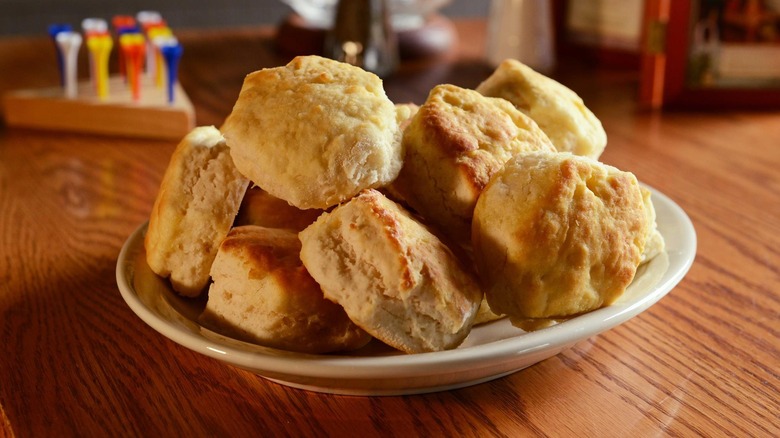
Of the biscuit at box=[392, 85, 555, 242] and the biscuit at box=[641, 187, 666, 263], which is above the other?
the biscuit at box=[392, 85, 555, 242]

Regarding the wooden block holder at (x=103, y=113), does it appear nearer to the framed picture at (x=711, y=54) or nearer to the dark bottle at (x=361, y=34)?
the dark bottle at (x=361, y=34)

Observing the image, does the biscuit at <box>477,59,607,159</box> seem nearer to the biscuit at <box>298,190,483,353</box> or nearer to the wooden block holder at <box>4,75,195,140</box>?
the biscuit at <box>298,190,483,353</box>

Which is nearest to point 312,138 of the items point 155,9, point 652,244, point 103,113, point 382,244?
point 382,244

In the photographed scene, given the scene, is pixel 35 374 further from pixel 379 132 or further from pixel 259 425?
pixel 379 132

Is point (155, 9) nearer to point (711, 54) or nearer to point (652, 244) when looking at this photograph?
point (711, 54)

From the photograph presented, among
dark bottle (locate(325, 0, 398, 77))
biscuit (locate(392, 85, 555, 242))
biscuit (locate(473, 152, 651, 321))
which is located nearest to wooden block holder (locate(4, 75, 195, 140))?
dark bottle (locate(325, 0, 398, 77))

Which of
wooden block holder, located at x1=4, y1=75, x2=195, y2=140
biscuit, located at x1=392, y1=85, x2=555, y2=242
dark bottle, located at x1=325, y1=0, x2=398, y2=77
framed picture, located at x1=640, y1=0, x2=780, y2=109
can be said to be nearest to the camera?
biscuit, located at x1=392, y1=85, x2=555, y2=242
